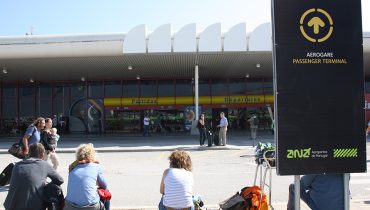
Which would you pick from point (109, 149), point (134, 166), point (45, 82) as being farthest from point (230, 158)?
point (45, 82)

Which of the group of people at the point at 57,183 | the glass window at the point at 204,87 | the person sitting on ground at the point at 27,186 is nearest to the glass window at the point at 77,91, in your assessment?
the glass window at the point at 204,87

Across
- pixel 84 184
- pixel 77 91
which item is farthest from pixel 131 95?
pixel 84 184

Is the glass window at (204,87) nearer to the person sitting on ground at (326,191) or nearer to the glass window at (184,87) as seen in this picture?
the glass window at (184,87)

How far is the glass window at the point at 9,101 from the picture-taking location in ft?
114

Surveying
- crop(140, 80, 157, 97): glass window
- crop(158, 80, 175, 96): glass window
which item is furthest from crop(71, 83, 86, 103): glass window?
crop(158, 80, 175, 96): glass window

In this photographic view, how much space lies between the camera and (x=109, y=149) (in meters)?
19.6

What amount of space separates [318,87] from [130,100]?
29.2m

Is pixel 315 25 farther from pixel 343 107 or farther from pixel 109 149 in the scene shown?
pixel 109 149

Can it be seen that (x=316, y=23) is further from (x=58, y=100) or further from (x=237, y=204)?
(x=58, y=100)

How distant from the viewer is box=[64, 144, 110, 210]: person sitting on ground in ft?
16.8

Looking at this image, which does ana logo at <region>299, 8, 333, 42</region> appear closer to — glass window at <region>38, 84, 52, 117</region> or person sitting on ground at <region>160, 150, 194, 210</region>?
person sitting on ground at <region>160, 150, 194, 210</region>

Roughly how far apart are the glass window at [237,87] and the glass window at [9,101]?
1774 centimetres

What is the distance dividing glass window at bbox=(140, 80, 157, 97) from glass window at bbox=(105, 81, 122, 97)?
5.84 ft

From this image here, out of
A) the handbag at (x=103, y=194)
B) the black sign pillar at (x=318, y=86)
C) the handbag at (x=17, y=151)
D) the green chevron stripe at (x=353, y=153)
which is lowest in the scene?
the handbag at (x=103, y=194)
